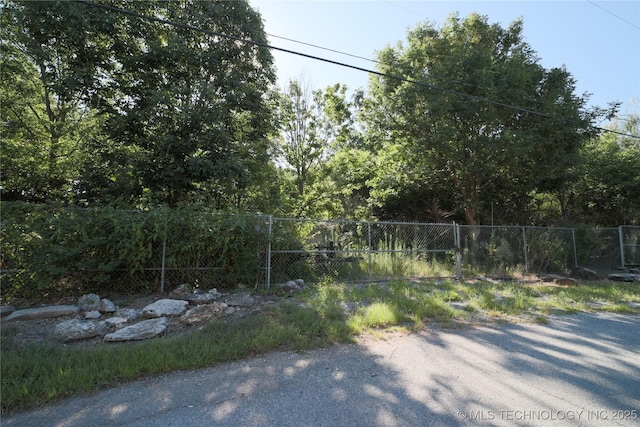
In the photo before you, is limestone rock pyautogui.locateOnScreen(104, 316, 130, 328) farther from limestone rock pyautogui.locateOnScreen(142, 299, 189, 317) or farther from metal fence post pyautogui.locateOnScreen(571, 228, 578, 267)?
metal fence post pyautogui.locateOnScreen(571, 228, 578, 267)

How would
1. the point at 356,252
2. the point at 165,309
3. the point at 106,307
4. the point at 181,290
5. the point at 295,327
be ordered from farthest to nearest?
the point at 356,252
the point at 181,290
the point at 106,307
the point at 165,309
the point at 295,327

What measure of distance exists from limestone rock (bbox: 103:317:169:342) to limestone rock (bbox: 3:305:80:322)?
1.50m

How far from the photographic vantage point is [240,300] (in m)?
5.91

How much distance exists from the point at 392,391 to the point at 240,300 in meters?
3.60

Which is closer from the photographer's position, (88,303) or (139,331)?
(139,331)

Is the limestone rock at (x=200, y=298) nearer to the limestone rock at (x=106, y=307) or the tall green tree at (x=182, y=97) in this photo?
the limestone rock at (x=106, y=307)

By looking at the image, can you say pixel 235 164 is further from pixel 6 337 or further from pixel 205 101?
pixel 6 337

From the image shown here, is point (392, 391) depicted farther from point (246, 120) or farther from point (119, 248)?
point (246, 120)

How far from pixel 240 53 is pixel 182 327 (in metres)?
8.35

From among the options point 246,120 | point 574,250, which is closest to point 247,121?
point 246,120

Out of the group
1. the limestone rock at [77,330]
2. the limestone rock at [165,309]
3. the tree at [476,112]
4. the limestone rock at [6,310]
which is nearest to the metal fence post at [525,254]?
the tree at [476,112]

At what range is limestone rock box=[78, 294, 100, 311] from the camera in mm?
5148

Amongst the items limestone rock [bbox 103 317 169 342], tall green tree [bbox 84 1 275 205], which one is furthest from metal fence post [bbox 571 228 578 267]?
limestone rock [bbox 103 317 169 342]

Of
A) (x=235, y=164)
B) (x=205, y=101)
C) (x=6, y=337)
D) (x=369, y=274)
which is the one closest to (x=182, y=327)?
(x=6, y=337)
